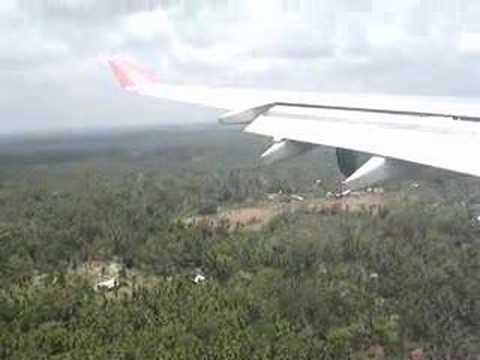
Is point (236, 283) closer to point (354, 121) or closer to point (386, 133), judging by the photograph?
point (354, 121)

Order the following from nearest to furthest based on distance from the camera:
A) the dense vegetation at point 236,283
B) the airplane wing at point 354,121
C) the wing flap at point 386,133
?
1. the wing flap at point 386,133
2. the airplane wing at point 354,121
3. the dense vegetation at point 236,283

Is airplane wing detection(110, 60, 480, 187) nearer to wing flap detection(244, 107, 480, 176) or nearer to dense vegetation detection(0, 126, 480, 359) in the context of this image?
wing flap detection(244, 107, 480, 176)

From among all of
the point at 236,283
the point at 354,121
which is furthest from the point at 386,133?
the point at 236,283

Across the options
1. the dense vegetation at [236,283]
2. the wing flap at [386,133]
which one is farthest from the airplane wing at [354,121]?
the dense vegetation at [236,283]

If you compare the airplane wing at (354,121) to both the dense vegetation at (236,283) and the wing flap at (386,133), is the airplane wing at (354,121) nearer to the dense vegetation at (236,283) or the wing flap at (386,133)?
the wing flap at (386,133)

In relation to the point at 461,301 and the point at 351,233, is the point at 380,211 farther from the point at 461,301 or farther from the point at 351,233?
the point at 461,301

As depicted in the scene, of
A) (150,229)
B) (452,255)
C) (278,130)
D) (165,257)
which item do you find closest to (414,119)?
(278,130)
